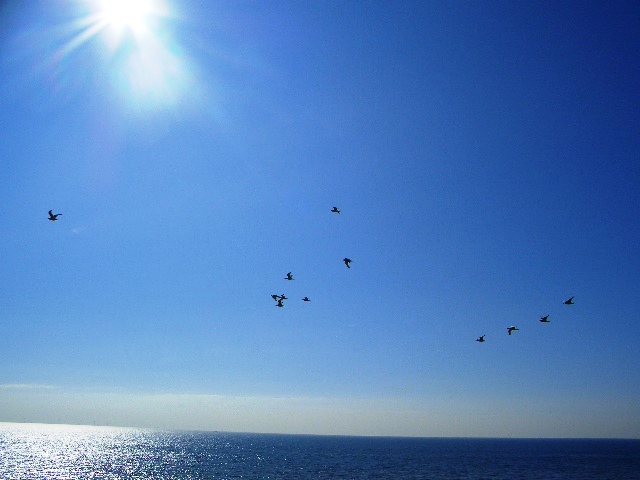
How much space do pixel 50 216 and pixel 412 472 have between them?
310 ft

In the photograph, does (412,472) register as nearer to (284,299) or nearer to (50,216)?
(284,299)

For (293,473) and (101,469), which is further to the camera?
(101,469)

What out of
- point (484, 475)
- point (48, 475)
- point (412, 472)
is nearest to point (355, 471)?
point (412, 472)

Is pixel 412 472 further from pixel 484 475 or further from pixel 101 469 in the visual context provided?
pixel 101 469

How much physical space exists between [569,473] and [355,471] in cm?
5140

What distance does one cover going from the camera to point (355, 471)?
101 m

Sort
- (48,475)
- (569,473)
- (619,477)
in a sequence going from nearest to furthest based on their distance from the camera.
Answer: (48,475) → (619,477) → (569,473)

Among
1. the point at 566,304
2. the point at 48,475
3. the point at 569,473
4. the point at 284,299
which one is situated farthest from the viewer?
the point at 569,473

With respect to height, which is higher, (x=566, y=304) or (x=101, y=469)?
(x=566, y=304)

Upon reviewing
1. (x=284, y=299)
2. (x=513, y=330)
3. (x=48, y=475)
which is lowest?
(x=48, y=475)

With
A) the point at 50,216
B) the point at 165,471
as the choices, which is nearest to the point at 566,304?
the point at 50,216

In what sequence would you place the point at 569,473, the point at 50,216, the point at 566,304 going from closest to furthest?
1. the point at 50,216
2. the point at 566,304
3. the point at 569,473

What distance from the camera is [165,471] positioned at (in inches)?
4075

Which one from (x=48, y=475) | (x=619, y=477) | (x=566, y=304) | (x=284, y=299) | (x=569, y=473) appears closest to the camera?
(x=566, y=304)
